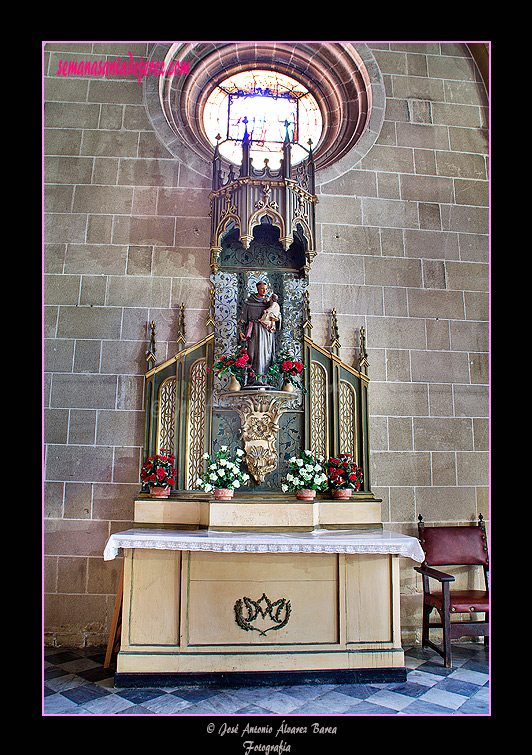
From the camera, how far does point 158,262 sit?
21.2 ft

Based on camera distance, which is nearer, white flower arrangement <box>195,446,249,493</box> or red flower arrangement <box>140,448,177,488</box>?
white flower arrangement <box>195,446,249,493</box>

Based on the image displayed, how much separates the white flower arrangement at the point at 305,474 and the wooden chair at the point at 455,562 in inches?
52.8

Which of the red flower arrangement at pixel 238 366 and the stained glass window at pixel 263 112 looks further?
the stained glass window at pixel 263 112

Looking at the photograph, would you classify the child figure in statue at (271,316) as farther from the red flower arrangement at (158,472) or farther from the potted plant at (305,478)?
the red flower arrangement at (158,472)

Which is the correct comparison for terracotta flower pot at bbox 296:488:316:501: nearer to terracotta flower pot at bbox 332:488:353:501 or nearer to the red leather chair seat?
terracotta flower pot at bbox 332:488:353:501

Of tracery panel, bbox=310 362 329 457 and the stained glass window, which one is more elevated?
the stained glass window

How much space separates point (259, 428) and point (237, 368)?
2.38ft

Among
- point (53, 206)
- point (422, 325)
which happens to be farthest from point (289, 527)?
point (53, 206)

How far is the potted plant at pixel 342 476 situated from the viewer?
5734 millimetres

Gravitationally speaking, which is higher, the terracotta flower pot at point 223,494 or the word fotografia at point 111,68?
the word fotografia at point 111,68

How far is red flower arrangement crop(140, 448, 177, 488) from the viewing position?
5598mm

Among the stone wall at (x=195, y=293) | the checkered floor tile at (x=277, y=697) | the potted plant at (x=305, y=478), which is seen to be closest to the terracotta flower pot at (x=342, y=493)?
the potted plant at (x=305, y=478)

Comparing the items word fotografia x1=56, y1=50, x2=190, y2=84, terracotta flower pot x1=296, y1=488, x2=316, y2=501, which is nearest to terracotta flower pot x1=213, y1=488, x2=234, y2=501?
terracotta flower pot x1=296, y1=488, x2=316, y2=501

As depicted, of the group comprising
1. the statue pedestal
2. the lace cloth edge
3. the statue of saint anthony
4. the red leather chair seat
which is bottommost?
the red leather chair seat
